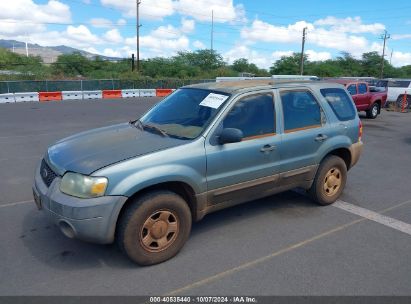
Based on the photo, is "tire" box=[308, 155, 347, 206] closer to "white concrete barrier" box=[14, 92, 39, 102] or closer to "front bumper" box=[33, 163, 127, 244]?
"front bumper" box=[33, 163, 127, 244]

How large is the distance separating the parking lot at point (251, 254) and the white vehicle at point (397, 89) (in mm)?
17365

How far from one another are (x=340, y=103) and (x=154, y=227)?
11.0ft

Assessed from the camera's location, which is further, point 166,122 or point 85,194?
point 166,122

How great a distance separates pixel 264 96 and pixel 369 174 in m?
3.71

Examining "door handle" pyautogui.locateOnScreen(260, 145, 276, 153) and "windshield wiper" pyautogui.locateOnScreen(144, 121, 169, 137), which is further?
"door handle" pyautogui.locateOnScreen(260, 145, 276, 153)

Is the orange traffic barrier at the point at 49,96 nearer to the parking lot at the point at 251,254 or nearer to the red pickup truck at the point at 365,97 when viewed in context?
the red pickup truck at the point at 365,97

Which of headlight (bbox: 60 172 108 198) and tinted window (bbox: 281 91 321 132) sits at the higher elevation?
tinted window (bbox: 281 91 321 132)

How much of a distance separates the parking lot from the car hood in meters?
0.98

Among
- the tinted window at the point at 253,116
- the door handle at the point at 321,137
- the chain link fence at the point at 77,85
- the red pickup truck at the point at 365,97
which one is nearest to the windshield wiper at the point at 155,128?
the tinted window at the point at 253,116

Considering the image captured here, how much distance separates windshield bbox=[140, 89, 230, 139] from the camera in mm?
3908

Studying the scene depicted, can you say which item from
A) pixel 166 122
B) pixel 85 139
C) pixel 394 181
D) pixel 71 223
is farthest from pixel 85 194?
pixel 394 181

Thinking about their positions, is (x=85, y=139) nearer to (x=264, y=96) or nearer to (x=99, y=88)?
(x=264, y=96)

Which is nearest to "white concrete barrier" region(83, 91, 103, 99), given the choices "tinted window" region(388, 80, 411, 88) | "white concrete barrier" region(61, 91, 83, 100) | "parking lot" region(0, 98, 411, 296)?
"white concrete barrier" region(61, 91, 83, 100)

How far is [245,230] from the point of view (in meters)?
4.31
